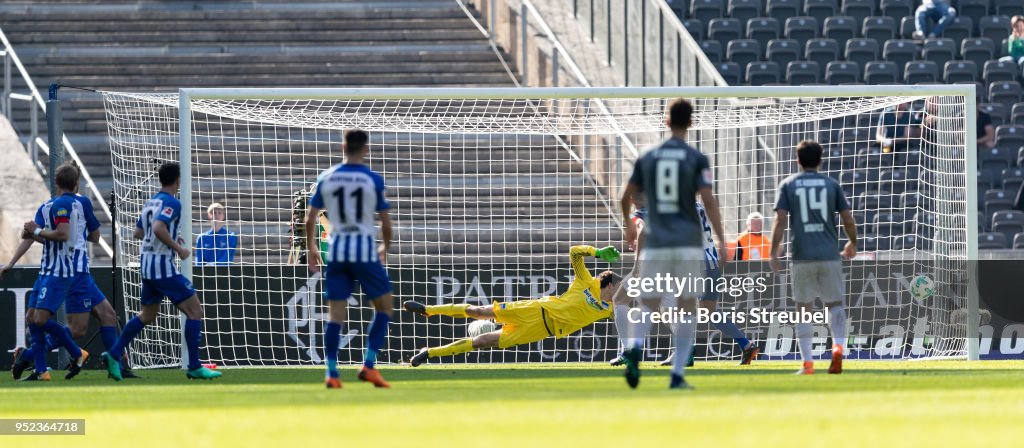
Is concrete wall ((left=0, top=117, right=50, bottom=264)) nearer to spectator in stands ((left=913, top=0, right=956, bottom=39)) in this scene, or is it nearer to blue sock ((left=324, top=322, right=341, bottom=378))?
blue sock ((left=324, top=322, right=341, bottom=378))

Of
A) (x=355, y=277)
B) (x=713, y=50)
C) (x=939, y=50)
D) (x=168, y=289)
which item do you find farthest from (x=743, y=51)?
(x=355, y=277)

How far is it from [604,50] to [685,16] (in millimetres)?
3066

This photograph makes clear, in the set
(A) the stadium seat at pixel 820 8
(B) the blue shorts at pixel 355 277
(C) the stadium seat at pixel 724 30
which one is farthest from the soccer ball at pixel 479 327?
(A) the stadium seat at pixel 820 8

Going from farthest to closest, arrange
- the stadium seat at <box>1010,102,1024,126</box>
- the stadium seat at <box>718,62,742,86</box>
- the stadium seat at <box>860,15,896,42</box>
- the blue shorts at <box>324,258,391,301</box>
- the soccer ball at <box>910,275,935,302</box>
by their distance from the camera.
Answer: the stadium seat at <box>860,15,896,42</box>
the stadium seat at <box>718,62,742,86</box>
the stadium seat at <box>1010,102,1024,126</box>
the soccer ball at <box>910,275,935,302</box>
the blue shorts at <box>324,258,391,301</box>

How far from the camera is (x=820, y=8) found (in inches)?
928

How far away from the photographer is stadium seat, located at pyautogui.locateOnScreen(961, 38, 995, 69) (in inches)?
887

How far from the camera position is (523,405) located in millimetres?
8000

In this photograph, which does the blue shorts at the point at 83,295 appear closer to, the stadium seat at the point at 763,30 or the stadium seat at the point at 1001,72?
the stadium seat at the point at 763,30

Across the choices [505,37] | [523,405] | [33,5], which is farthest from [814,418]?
[33,5]

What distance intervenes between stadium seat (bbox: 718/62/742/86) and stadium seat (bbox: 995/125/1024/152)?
3.62 m

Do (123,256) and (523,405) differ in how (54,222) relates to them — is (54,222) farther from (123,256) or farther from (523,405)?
(523,405)

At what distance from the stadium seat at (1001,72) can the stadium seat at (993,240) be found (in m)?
3.76

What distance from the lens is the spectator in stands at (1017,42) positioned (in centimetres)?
2186

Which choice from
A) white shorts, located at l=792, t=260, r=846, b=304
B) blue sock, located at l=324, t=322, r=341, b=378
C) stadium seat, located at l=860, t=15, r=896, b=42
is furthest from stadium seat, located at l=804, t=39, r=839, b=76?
blue sock, located at l=324, t=322, r=341, b=378
